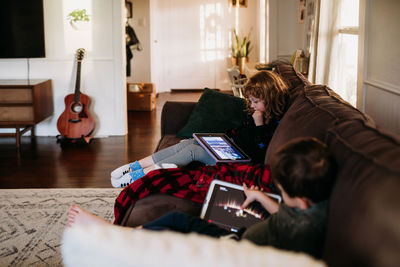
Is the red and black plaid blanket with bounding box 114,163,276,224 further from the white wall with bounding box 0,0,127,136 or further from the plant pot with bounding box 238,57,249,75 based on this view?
the plant pot with bounding box 238,57,249,75

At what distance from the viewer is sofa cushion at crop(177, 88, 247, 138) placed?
339 cm

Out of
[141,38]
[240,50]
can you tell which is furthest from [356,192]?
[240,50]

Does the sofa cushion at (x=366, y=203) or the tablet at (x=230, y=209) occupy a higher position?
the sofa cushion at (x=366, y=203)

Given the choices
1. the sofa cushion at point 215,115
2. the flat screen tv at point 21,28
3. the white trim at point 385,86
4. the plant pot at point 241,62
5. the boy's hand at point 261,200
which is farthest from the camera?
the plant pot at point 241,62

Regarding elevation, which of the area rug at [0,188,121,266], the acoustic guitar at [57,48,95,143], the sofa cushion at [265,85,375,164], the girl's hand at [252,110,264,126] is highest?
the sofa cushion at [265,85,375,164]

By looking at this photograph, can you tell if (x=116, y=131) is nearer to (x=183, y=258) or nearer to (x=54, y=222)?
(x=54, y=222)

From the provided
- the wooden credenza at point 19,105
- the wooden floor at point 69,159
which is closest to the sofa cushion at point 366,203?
the wooden floor at point 69,159

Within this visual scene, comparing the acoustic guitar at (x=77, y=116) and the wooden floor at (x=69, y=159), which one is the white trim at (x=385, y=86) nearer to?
the wooden floor at (x=69, y=159)

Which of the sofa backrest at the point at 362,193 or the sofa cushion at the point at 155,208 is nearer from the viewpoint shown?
the sofa backrest at the point at 362,193

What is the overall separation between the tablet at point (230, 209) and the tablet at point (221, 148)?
0.66 metres

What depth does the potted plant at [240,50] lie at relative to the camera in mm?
8779

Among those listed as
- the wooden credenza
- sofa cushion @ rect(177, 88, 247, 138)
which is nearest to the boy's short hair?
sofa cushion @ rect(177, 88, 247, 138)

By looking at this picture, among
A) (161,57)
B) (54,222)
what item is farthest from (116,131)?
(161,57)

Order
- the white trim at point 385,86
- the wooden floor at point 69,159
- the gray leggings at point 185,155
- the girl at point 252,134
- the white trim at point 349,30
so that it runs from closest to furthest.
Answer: the white trim at point 385,86 → the girl at point 252,134 → the gray leggings at point 185,155 → the white trim at point 349,30 → the wooden floor at point 69,159
